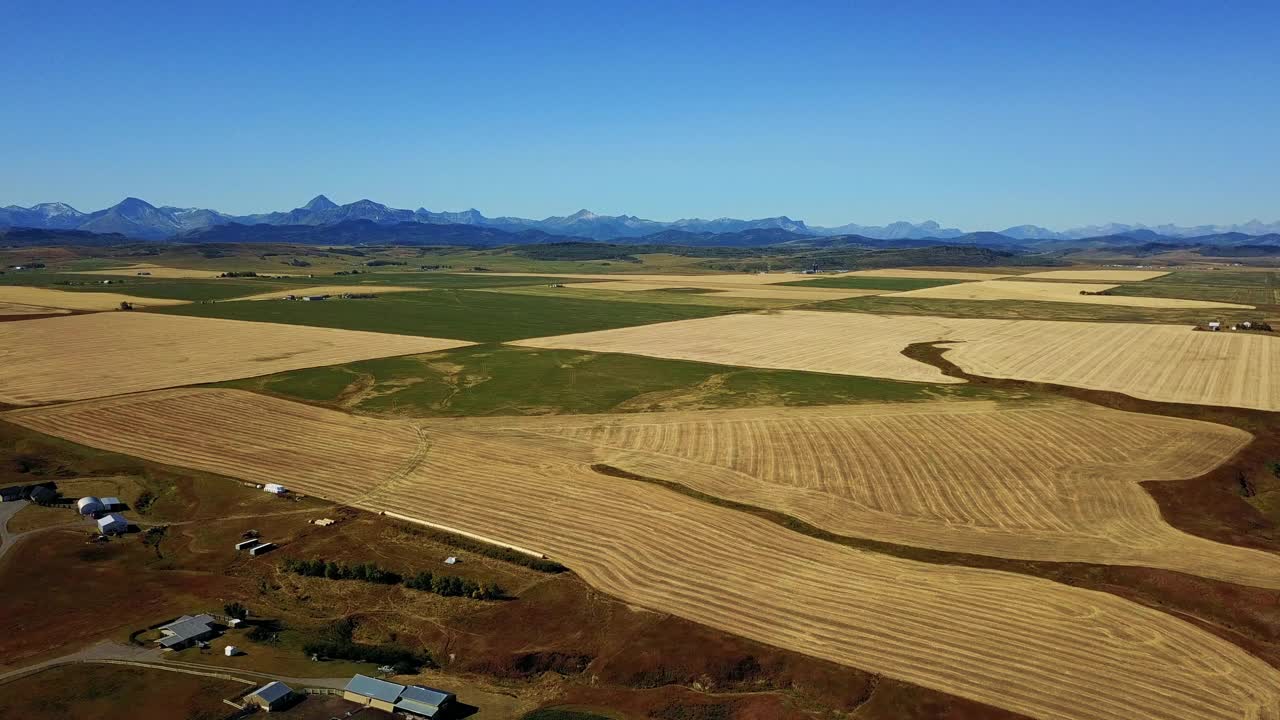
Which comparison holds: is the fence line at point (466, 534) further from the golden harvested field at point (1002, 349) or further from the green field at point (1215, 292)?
the green field at point (1215, 292)

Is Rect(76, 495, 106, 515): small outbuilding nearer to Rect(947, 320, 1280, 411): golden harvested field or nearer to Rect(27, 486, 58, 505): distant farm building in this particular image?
Rect(27, 486, 58, 505): distant farm building

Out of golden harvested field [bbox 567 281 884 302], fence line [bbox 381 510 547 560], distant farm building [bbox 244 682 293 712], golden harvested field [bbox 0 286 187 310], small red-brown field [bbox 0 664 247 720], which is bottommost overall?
small red-brown field [bbox 0 664 247 720]

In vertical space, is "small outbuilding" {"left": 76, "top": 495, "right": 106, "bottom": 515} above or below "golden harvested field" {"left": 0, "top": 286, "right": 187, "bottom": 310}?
below

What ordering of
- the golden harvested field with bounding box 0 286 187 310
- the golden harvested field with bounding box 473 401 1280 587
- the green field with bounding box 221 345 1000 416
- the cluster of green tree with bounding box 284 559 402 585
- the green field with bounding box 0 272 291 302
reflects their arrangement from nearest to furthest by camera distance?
the cluster of green tree with bounding box 284 559 402 585 → the golden harvested field with bounding box 473 401 1280 587 → the green field with bounding box 221 345 1000 416 → the golden harvested field with bounding box 0 286 187 310 → the green field with bounding box 0 272 291 302

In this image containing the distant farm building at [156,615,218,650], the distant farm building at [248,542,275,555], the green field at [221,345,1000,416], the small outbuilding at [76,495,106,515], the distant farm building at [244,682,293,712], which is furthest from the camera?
the green field at [221,345,1000,416]

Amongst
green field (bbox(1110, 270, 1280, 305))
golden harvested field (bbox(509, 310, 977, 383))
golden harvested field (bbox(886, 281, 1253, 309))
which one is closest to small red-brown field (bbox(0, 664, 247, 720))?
golden harvested field (bbox(509, 310, 977, 383))

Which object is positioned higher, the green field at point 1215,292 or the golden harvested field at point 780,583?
the green field at point 1215,292

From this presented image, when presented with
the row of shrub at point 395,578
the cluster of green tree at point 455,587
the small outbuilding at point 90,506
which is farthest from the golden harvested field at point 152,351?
the cluster of green tree at point 455,587
